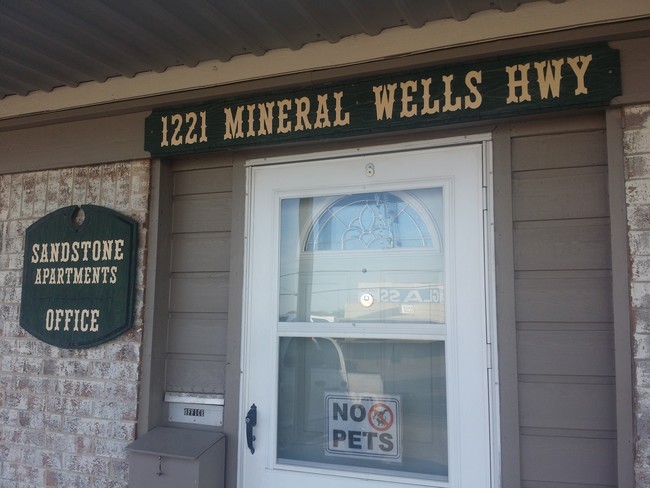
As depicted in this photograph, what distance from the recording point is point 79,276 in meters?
3.49

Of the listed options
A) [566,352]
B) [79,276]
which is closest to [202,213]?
[79,276]

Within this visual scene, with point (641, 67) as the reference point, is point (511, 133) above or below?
below

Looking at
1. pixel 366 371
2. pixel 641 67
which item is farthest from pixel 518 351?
pixel 641 67

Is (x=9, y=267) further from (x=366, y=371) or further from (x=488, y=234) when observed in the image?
(x=488, y=234)

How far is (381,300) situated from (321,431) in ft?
2.53

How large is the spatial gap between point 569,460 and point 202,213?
2.35m

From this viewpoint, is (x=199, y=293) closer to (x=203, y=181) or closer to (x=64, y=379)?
(x=203, y=181)

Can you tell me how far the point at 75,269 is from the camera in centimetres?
351

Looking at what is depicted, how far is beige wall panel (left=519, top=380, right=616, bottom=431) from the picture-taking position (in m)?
2.52

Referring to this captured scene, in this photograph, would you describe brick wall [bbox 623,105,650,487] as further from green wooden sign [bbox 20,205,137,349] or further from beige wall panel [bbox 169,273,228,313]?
green wooden sign [bbox 20,205,137,349]

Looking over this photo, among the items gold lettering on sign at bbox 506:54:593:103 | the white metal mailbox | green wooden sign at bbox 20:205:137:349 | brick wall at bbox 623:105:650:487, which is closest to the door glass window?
the white metal mailbox

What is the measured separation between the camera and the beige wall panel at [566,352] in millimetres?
2543

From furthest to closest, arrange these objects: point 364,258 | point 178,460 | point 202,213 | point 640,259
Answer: point 202,213
point 364,258
point 178,460
point 640,259

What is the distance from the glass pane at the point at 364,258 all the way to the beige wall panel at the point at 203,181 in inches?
16.7
